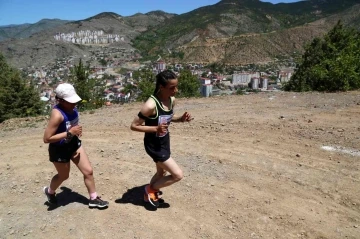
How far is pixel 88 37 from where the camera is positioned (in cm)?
16938

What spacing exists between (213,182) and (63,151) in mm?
2308

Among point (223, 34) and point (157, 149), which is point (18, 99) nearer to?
point (157, 149)

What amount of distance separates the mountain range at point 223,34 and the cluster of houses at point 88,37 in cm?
556

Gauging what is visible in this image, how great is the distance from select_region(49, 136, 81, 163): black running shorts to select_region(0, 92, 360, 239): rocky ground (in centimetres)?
83

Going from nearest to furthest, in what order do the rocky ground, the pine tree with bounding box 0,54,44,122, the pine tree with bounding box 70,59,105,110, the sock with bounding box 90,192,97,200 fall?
the rocky ground < the sock with bounding box 90,192,97,200 < the pine tree with bounding box 0,54,44,122 < the pine tree with bounding box 70,59,105,110

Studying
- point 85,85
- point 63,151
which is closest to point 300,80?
point 85,85

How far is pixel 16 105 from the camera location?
18.3m

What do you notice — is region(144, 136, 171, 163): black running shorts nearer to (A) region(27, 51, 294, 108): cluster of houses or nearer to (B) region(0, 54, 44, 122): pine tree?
(A) region(27, 51, 294, 108): cluster of houses

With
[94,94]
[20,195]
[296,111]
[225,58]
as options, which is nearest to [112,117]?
[20,195]

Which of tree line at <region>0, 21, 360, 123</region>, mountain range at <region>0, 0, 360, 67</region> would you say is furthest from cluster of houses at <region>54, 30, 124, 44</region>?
tree line at <region>0, 21, 360, 123</region>

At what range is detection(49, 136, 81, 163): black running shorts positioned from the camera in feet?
11.6

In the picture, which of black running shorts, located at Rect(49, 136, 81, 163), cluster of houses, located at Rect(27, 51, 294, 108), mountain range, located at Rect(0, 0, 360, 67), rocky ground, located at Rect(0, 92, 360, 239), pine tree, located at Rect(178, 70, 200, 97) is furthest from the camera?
mountain range, located at Rect(0, 0, 360, 67)

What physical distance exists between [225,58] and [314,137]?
101 metres

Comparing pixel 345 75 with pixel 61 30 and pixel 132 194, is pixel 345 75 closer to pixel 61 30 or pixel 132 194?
pixel 132 194
